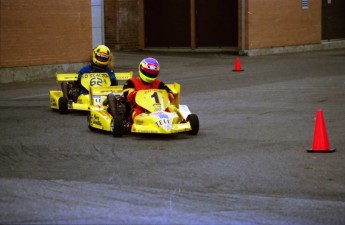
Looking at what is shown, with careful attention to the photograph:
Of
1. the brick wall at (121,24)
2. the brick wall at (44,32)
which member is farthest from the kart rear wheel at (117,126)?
the brick wall at (121,24)

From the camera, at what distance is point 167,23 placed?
125ft

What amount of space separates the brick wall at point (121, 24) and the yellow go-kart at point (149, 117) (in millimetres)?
23170

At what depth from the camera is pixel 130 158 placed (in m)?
11.1

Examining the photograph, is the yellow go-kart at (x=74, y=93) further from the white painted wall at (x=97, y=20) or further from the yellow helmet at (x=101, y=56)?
the white painted wall at (x=97, y=20)

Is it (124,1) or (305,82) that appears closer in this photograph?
(305,82)

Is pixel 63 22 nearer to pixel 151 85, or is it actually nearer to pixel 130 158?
pixel 151 85

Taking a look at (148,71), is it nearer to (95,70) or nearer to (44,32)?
(95,70)

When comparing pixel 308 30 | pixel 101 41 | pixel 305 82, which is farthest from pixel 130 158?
pixel 308 30

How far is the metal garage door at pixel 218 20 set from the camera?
37.1 m

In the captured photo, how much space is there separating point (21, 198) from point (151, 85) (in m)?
5.82

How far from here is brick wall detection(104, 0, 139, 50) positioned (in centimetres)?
3725

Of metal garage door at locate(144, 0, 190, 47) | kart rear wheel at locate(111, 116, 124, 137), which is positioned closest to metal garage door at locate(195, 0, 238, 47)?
metal garage door at locate(144, 0, 190, 47)

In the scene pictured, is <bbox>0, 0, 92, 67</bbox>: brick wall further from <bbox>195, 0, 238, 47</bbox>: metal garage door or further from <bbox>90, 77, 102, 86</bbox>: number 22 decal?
<bbox>195, 0, 238, 47</bbox>: metal garage door

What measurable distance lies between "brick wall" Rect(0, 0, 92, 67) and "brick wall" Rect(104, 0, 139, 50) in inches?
347
